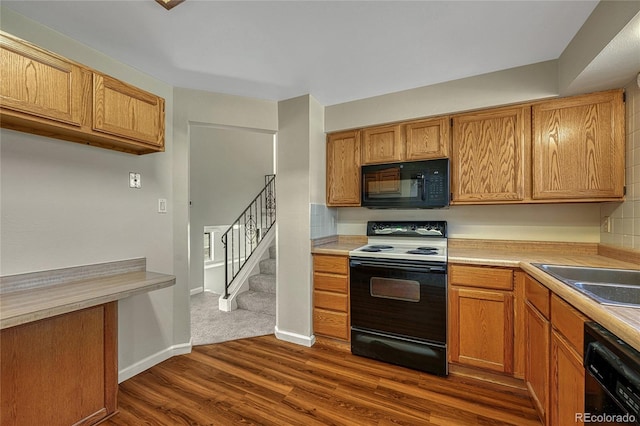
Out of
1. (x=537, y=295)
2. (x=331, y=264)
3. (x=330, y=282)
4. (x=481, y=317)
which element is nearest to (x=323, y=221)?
(x=331, y=264)

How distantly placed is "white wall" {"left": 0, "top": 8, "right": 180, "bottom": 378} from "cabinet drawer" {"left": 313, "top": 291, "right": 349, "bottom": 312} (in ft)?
4.13

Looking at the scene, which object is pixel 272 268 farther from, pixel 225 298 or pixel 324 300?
pixel 324 300

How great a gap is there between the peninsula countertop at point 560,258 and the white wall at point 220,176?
2.70 meters

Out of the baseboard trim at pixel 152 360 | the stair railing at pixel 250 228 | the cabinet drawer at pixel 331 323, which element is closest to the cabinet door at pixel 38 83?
the baseboard trim at pixel 152 360

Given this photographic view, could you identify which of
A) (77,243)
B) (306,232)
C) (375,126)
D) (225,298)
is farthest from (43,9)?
(225,298)

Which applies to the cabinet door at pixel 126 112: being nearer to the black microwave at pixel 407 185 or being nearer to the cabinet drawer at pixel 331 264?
the cabinet drawer at pixel 331 264

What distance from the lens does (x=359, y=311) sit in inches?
94.9

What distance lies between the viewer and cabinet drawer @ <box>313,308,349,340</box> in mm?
2512

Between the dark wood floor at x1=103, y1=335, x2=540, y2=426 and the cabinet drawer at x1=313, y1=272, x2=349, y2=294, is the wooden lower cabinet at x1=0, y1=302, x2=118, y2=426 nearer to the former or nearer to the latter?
the dark wood floor at x1=103, y1=335, x2=540, y2=426

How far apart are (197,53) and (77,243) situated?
61.6 inches

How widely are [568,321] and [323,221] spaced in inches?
79.9

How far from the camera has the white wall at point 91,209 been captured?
1554 mm

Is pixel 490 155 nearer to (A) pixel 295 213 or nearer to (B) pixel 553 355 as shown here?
(B) pixel 553 355

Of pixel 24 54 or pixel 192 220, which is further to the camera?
pixel 192 220
